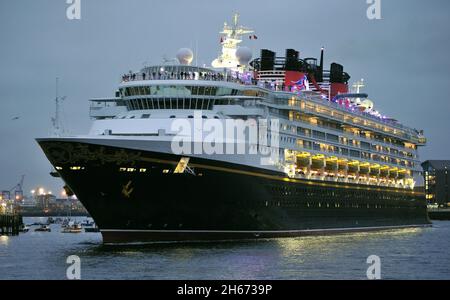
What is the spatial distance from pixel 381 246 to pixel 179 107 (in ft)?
55.7

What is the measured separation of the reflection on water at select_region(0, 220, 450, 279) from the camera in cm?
3953

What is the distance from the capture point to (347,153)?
73.6 metres

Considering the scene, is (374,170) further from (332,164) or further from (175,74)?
(175,74)

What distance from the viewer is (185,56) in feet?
195

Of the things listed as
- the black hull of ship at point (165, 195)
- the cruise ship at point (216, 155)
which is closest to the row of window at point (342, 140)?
the cruise ship at point (216, 155)

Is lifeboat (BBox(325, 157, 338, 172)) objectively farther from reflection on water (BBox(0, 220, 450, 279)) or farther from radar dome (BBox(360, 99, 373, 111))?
radar dome (BBox(360, 99, 373, 111))

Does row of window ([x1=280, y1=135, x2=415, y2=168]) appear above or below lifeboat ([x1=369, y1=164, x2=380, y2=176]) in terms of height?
above

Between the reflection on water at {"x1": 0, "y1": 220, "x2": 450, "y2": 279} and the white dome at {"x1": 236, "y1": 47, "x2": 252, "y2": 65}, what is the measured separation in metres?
14.9

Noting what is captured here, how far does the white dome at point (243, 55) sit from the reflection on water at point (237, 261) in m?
14.9

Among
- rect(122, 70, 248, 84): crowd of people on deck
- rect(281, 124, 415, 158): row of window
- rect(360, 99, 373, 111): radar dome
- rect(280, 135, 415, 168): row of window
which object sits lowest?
rect(280, 135, 415, 168): row of window

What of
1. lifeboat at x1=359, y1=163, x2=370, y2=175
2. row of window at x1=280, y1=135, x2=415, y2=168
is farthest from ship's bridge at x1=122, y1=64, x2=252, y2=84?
lifeboat at x1=359, y1=163, x2=370, y2=175

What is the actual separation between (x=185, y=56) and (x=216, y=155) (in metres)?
10.7

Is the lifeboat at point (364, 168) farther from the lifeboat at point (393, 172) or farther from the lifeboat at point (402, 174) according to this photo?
the lifeboat at point (402, 174)
